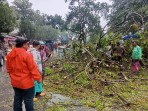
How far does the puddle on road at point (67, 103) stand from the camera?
5871 mm

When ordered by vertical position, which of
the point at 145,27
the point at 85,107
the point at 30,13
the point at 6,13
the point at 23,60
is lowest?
the point at 85,107

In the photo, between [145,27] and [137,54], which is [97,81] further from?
[145,27]

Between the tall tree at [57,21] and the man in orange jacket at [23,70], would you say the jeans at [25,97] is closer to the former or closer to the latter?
the man in orange jacket at [23,70]

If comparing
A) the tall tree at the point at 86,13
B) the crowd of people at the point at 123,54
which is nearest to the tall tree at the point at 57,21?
the tall tree at the point at 86,13

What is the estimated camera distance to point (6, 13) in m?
29.6

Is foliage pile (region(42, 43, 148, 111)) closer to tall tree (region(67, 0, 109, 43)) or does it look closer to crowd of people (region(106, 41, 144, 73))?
crowd of people (region(106, 41, 144, 73))

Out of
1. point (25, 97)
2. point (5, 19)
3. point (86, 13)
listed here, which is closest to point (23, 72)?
point (25, 97)

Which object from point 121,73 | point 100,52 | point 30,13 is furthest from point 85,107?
point 30,13

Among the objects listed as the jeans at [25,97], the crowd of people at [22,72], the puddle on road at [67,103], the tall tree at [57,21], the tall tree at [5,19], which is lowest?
the puddle on road at [67,103]

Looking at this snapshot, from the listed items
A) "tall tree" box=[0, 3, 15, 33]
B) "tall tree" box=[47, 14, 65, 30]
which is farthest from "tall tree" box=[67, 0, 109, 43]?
"tall tree" box=[0, 3, 15, 33]

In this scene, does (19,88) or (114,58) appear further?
(114,58)

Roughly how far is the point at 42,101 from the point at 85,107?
3.76 feet

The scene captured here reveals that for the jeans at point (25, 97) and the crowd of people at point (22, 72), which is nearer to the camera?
the crowd of people at point (22, 72)

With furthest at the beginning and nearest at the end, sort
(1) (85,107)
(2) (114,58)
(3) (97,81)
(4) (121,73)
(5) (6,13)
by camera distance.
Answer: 1. (5) (6,13)
2. (2) (114,58)
3. (4) (121,73)
4. (3) (97,81)
5. (1) (85,107)
